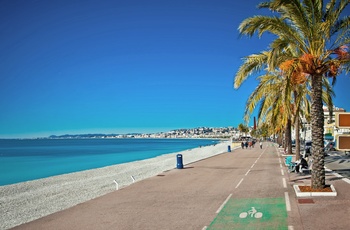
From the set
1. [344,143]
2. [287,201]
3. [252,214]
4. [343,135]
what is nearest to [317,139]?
[287,201]

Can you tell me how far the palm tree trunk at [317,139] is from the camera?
1345cm

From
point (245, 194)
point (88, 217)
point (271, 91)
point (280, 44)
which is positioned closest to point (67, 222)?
point (88, 217)

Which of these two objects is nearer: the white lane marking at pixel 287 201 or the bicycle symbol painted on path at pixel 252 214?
the bicycle symbol painted on path at pixel 252 214

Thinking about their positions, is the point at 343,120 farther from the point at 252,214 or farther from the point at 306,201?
the point at 306,201

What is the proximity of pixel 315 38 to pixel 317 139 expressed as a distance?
4.03m

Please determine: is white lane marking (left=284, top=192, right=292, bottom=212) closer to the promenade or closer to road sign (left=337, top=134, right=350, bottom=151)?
the promenade

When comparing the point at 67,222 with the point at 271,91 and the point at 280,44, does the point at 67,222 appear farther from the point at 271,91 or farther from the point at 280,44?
the point at 271,91

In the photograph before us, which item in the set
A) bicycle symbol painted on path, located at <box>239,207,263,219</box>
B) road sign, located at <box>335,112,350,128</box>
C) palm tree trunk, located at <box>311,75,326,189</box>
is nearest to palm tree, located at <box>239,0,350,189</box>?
palm tree trunk, located at <box>311,75,326,189</box>

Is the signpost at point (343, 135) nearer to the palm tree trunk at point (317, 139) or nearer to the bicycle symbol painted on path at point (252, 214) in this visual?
the bicycle symbol painted on path at point (252, 214)

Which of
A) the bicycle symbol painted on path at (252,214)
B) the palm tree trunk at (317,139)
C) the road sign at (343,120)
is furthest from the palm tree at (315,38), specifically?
the road sign at (343,120)

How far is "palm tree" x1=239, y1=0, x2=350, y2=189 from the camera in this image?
43.3 feet

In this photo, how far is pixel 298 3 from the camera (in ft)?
43.0

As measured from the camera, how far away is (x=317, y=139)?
44.7ft

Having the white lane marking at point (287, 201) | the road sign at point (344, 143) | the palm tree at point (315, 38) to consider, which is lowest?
the white lane marking at point (287, 201)
